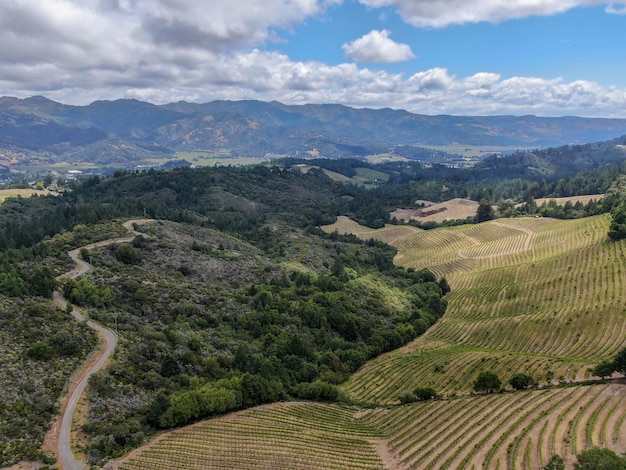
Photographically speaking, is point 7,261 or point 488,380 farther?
point 7,261

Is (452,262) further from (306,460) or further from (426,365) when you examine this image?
(306,460)

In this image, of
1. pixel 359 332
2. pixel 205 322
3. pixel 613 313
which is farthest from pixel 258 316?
pixel 613 313

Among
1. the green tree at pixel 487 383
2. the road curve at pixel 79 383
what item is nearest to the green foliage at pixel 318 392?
the green tree at pixel 487 383

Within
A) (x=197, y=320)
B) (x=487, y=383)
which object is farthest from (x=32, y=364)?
(x=487, y=383)

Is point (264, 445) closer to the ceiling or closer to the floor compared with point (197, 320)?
closer to the floor

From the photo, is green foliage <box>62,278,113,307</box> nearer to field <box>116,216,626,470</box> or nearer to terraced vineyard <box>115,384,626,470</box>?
terraced vineyard <box>115,384,626,470</box>

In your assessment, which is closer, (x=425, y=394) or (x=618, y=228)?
(x=425, y=394)

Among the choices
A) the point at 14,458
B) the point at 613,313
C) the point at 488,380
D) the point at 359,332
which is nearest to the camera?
the point at 14,458

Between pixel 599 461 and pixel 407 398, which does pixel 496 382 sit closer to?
pixel 407 398
